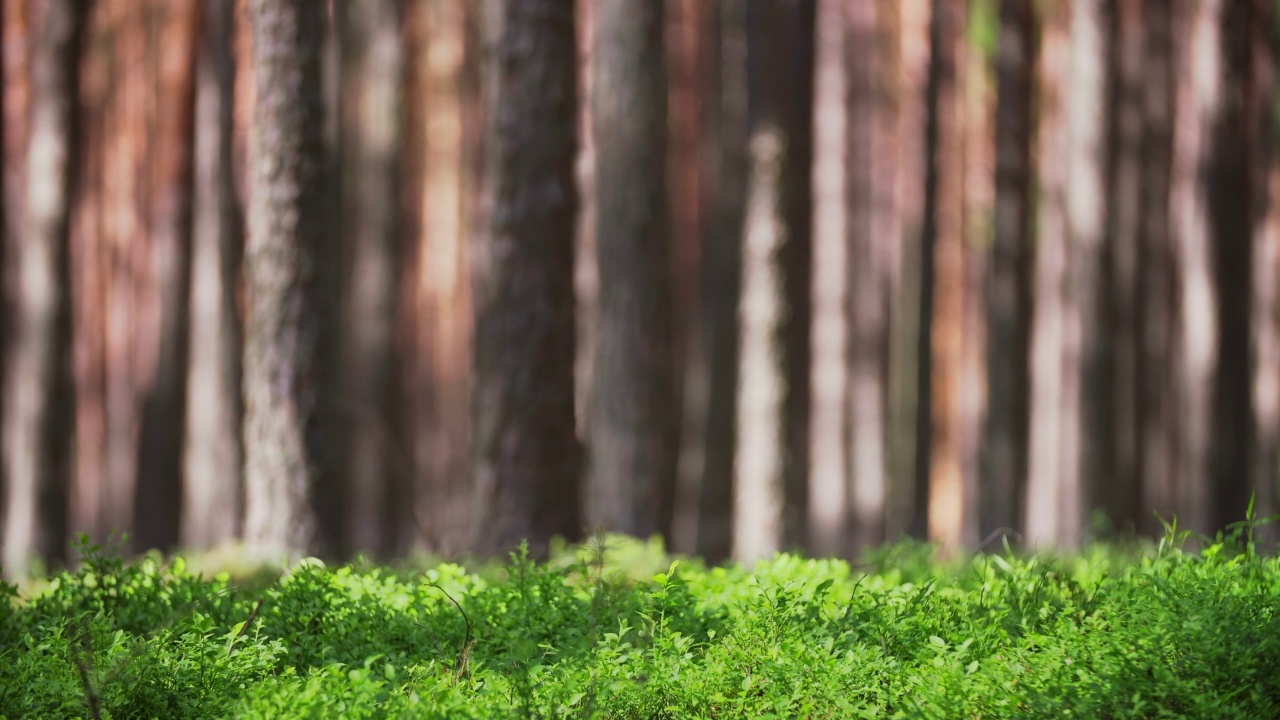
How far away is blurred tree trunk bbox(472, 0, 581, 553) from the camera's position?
271 inches

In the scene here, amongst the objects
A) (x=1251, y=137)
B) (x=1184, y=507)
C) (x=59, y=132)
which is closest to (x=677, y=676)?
(x=59, y=132)

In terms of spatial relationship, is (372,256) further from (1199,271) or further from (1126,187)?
(1199,271)

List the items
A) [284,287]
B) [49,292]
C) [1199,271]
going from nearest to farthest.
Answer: [284,287], [49,292], [1199,271]

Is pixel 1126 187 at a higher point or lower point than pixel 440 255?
higher

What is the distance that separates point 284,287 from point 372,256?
830cm

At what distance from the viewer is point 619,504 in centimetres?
861

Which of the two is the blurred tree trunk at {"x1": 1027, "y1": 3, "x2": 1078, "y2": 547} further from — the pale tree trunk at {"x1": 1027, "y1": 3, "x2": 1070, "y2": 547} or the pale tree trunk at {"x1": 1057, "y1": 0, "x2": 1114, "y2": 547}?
the pale tree trunk at {"x1": 1057, "y1": 0, "x2": 1114, "y2": 547}

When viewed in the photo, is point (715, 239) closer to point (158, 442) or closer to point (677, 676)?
point (158, 442)

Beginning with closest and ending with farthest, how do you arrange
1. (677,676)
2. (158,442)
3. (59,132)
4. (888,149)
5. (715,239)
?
(677,676) → (59,132) → (158,442) → (888,149) → (715,239)

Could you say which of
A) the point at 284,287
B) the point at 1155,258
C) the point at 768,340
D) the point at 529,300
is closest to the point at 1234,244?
the point at 1155,258

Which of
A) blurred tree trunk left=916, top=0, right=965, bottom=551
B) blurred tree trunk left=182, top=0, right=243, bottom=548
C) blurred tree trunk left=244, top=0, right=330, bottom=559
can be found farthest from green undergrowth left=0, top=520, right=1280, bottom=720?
blurred tree trunk left=916, top=0, right=965, bottom=551

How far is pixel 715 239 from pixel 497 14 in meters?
10.9

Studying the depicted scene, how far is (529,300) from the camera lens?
6953mm

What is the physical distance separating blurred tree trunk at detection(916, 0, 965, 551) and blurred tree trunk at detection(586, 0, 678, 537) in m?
9.96
